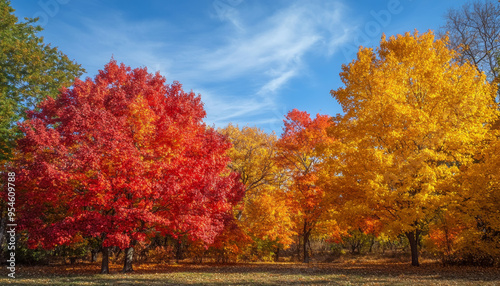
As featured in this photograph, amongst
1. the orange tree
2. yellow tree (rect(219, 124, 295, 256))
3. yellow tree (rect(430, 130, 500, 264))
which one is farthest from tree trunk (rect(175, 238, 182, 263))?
yellow tree (rect(430, 130, 500, 264))

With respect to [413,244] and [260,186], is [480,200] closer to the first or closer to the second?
[413,244]

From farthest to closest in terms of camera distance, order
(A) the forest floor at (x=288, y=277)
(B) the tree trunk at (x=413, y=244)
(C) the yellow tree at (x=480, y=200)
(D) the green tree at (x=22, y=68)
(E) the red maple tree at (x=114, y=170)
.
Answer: (D) the green tree at (x=22, y=68)
(B) the tree trunk at (x=413, y=244)
(C) the yellow tree at (x=480, y=200)
(E) the red maple tree at (x=114, y=170)
(A) the forest floor at (x=288, y=277)

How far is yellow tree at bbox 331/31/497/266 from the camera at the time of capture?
13.9 m

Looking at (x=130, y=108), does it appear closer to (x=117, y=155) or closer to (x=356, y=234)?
(x=117, y=155)

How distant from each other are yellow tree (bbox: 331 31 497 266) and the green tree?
25133 millimetres

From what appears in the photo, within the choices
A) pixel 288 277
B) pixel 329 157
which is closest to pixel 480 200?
pixel 329 157

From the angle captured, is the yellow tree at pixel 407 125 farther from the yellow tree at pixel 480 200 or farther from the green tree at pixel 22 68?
the green tree at pixel 22 68

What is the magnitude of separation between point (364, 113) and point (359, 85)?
79.0 inches

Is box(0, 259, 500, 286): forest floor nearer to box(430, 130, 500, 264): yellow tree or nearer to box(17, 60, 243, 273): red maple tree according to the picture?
box(430, 130, 500, 264): yellow tree

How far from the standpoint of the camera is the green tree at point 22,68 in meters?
25.3

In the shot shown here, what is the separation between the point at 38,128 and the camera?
14234 mm

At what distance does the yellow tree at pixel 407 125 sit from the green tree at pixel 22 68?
82.5 feet

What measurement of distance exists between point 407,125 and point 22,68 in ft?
103

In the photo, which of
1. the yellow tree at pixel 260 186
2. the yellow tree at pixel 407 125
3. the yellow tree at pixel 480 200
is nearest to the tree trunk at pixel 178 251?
the yellow tree at pixel 260 186
